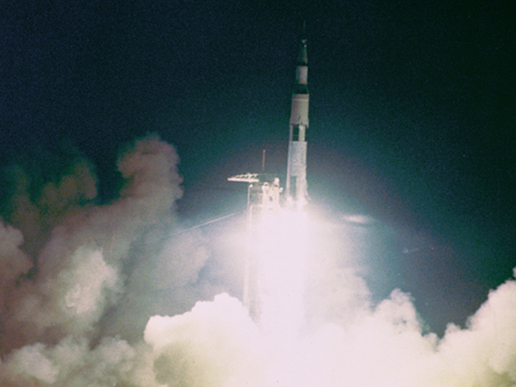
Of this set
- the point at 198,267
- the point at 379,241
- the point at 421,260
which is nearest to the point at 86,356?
the point at 198,267

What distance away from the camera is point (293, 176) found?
13.6 metres

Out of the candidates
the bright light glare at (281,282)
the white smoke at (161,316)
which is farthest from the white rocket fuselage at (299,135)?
the white smoke at (161,316)

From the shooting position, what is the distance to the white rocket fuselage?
1315cm

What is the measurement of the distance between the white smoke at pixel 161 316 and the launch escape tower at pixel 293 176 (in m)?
2.77

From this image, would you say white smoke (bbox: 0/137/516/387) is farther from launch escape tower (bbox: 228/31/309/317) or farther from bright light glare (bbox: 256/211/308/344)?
launch escape tower (bbox: 228/31/309/317)

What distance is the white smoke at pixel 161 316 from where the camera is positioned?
14.0m

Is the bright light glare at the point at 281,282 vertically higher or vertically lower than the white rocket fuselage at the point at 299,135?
lower

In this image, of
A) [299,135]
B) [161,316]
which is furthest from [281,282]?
[299,135]

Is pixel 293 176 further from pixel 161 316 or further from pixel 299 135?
pixel 161 316

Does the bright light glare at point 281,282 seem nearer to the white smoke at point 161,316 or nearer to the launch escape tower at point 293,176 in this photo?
the white smoke at point 161,316

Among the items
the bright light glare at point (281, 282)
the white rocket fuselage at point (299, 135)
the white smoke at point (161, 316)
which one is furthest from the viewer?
the bright light glare at point (281, 282)

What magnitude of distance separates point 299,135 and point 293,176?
1.31 m

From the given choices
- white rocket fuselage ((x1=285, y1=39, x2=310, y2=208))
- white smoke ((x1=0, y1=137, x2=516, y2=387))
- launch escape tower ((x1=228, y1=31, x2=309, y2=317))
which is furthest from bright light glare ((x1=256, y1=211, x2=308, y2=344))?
white rocket fuselage ((x1=285, y1=39, x2=310, y2=208))

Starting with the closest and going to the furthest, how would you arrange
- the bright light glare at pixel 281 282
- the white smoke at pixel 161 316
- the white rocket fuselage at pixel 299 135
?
the white rocket fuselage at pixel 299 135 → the white smoke at pixel 161 316 → the bright light glare at pixel 281 282
